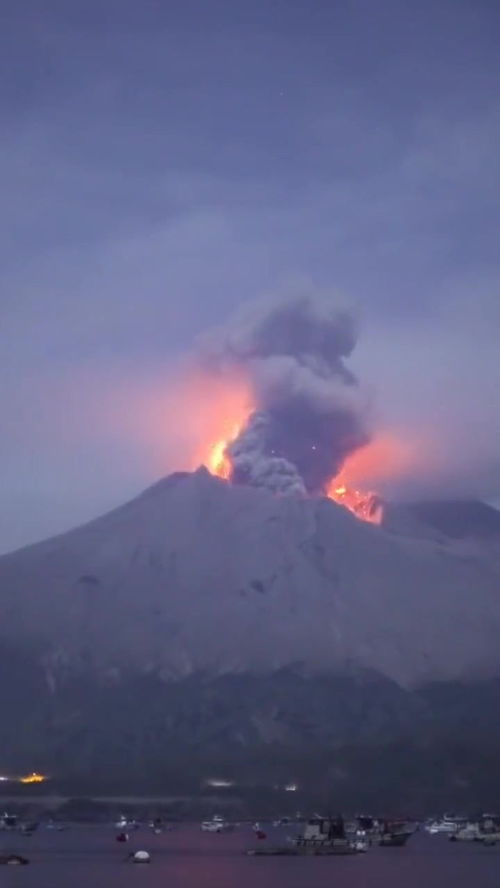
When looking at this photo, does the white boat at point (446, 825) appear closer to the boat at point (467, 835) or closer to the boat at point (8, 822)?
the boat at point (467, 835)

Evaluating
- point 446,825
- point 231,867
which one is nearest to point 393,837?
point 231,867

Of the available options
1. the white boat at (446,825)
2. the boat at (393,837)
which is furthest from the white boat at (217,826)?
the boat at (393,837)

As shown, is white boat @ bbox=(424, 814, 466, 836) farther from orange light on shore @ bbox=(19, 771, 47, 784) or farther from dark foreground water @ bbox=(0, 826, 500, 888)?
orange light on shore @ bbox=(19, 771, 47, 784)

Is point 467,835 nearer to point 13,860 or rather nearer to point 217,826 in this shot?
point 217,826

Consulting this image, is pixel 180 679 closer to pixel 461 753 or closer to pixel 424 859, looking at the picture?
pixel 461 753

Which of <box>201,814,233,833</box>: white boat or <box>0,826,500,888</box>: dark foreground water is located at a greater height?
<box>201,814,233,833</box>: white boat

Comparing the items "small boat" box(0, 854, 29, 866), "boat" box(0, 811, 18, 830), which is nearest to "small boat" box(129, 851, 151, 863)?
"small boat" box(0, 854, 29, 866)

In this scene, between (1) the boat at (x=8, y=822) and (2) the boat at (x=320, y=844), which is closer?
(2) the boat at (x=320, y=844)

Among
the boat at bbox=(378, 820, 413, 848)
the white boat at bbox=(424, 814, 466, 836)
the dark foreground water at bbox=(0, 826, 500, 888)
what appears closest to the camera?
the dark foreground water at bbox=(0, 826, 500, 888)
